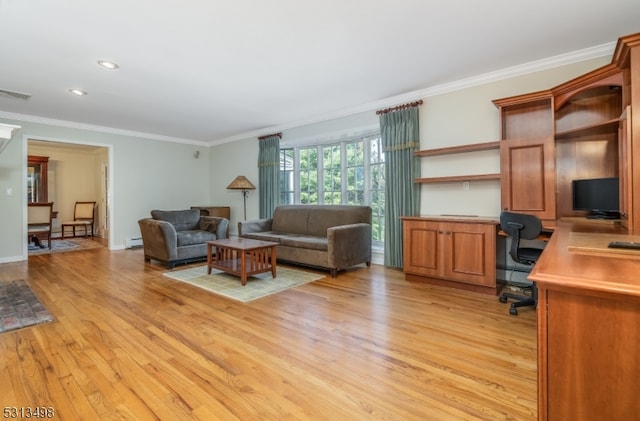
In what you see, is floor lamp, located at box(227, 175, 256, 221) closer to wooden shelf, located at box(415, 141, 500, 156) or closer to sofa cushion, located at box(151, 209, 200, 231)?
sofa cushion, located at box(151, 209, 200, 231)

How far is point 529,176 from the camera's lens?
319 cm

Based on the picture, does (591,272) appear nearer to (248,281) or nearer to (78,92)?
(248,281)

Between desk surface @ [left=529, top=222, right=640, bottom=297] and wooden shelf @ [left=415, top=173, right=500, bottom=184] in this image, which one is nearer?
desk surface @ [left=529, top=222, right=640, bottom=297]

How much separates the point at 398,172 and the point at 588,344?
3625 millimetres

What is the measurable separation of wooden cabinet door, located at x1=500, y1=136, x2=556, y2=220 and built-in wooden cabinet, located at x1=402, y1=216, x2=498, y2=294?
35 cm

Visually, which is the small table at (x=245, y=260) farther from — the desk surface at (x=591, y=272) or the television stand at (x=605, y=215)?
the television stand at (x=605, y=215)

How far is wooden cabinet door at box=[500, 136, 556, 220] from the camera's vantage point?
3055 millimetres

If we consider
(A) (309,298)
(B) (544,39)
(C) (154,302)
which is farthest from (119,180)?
(B) (544,39)

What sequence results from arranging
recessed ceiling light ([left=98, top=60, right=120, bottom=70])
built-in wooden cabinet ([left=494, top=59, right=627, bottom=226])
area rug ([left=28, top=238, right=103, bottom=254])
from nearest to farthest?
built-in wooden cabinet ([left=494, top=59, right=627, bottom=226]) → recessed ceiling light ([left=98, top=60, right=120, bottom=70]) → area rug ([left=28, top=238, right=103, bottom=254])

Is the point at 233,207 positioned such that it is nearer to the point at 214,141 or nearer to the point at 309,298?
the point at 214,141

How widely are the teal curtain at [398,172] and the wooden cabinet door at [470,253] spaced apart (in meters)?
0.89

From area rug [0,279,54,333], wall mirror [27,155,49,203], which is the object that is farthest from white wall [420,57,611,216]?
wall mirror [27,155,49,203]

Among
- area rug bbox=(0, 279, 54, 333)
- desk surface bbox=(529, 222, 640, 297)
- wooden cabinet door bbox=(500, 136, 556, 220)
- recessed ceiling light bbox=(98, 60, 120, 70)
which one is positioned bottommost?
area rug bbox=(0, 279, 54, 333)

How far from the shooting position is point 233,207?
7.09 m
